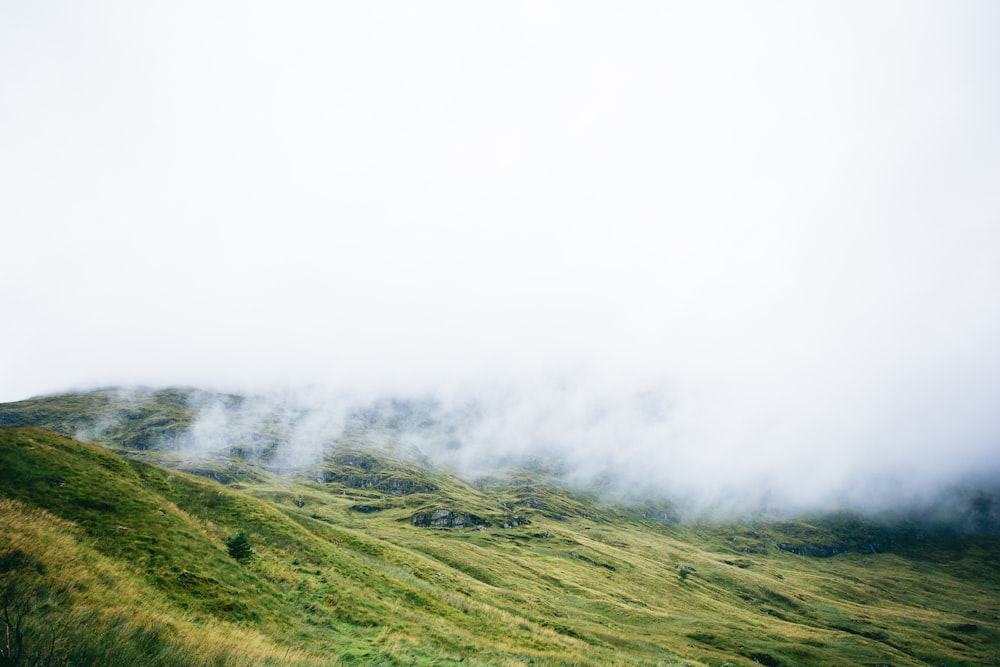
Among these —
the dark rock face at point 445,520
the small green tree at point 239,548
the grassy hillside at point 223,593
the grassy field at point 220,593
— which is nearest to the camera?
the grassy field at point 220,593

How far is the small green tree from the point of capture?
24562mm

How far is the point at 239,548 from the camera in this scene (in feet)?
81.5

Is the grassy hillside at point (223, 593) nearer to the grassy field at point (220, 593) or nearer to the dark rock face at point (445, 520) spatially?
the grassy field at point (220, 593)

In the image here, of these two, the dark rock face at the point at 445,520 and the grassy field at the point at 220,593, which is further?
the dark rock face at the point at 445,520

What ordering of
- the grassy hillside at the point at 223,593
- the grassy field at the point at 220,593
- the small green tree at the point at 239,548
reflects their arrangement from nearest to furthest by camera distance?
the grassy field at the point at 220,593
the grassy hillside at the point at 223,593
the small green tree at the point at 239,548

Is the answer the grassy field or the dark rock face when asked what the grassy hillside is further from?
the dark rock face

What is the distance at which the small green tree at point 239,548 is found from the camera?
80.6 ft

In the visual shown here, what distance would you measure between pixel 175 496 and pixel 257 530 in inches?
250

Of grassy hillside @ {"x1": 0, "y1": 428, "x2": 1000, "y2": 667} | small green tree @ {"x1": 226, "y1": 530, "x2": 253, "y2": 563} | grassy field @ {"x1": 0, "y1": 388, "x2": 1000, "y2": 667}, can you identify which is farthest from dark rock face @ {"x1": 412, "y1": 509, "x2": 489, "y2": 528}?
small green tree @ {"x1": 226, "y1": 530, "x2": 253, "y2": 563}

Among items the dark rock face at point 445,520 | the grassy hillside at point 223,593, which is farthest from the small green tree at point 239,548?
the dark rock face at point 445,520

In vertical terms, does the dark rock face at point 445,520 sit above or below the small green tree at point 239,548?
below

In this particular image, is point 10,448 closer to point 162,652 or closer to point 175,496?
point 175,496

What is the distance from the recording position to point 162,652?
10.6 meters

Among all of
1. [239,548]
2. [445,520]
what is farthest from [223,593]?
[445,520]
